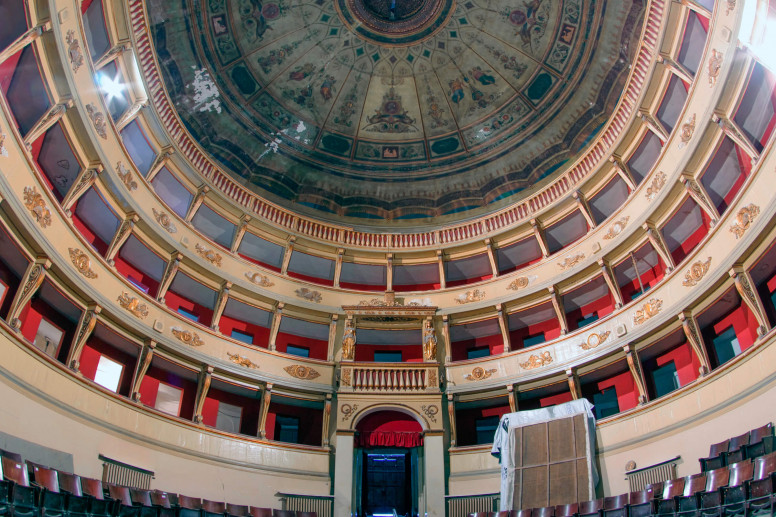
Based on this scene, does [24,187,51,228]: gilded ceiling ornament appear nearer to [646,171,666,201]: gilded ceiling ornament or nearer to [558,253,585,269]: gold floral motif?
[558,253,585,269]: gold floral motif

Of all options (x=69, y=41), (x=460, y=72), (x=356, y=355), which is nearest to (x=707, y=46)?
(x=460, y=72)

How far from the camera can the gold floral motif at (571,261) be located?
21703 mm

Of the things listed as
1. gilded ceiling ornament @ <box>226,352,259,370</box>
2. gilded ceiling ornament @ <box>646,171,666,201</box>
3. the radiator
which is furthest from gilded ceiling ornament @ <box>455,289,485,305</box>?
the radiator

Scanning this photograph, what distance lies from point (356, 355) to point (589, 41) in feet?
50.7

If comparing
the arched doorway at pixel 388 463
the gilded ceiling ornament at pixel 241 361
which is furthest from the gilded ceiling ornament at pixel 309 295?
the arched doorway at pixel 388 463

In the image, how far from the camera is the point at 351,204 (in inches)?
1086

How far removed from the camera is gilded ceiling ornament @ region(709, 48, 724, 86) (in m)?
16.1

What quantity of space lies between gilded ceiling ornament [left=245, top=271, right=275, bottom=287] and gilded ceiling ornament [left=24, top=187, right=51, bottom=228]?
8.35m

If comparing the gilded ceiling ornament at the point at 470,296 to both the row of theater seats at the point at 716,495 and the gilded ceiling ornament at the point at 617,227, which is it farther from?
the row of theater seats at the point at 716,495

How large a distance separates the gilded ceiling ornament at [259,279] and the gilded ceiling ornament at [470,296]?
715 cm

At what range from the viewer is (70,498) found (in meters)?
10.8

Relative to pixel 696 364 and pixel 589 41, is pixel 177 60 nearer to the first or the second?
pixel 589 41

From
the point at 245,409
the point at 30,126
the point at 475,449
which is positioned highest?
the point at 30,126

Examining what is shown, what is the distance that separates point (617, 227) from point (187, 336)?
1465cm
